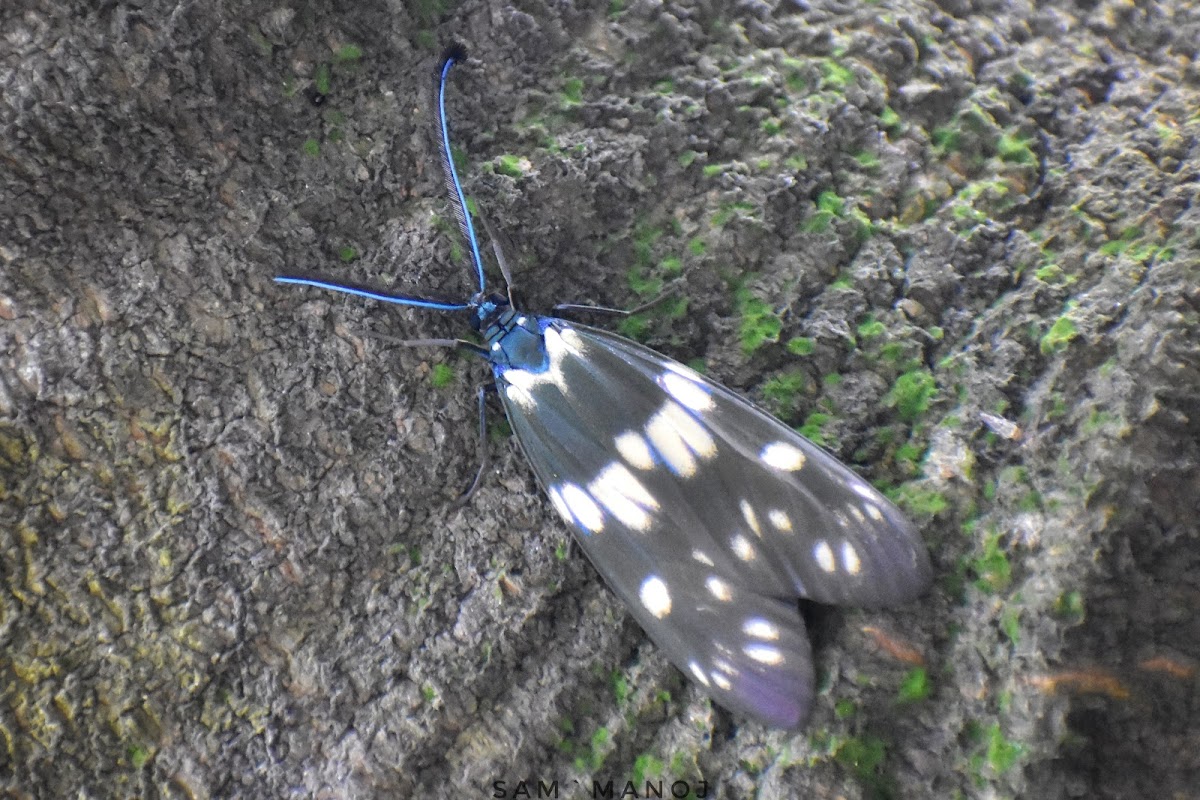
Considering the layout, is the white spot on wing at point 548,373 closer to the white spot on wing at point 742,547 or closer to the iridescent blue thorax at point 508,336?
the iridescent blue thorax at point 508,336

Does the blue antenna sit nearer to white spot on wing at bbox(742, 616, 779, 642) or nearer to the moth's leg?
the moth's leg

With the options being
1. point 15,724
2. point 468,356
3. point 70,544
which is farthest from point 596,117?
point 15,724

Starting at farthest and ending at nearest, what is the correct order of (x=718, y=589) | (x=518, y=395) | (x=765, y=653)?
(x=518, y=395)
(x=718, y=589)
(x=765, y=653)

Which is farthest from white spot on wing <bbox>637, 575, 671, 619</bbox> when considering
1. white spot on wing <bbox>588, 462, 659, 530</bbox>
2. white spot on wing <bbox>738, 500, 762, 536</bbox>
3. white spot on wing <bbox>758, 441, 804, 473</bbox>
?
white spot on wing <bbox>758, 441, 804, 473</bbox>

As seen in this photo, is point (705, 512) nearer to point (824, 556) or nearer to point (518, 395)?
point (824, 556)

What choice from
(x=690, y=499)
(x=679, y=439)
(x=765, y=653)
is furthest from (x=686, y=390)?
(x=765, y=653)
